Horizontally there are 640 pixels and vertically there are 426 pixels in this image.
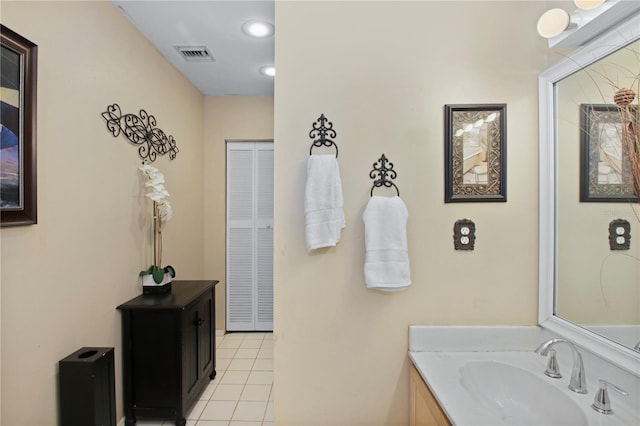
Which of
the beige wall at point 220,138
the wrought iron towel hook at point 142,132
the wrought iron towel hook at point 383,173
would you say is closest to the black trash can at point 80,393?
the wrought iron towel hook at point 142,132

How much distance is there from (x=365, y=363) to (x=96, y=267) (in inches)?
62.3

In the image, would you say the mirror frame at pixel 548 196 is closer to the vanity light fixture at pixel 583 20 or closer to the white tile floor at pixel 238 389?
the vanity light fixture at pixel 583 20

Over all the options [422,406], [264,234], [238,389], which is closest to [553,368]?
[422,406]

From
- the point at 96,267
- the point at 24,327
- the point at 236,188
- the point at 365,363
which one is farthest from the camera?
the point at 236,188

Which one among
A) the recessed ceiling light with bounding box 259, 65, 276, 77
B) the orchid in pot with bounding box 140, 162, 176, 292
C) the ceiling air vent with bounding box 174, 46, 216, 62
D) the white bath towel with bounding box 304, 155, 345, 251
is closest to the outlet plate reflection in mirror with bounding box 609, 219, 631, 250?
the white bath towel with bounding box 304, 155, 345, 251

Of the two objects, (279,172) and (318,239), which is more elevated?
(279,172)

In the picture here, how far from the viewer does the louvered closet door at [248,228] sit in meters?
3.25

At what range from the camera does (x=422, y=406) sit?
1236 millimetres

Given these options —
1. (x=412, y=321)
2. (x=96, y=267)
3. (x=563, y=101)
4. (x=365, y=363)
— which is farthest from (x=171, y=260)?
(x=563, y=101)

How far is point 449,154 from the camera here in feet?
4.56

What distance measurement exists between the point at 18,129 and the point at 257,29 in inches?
58.4

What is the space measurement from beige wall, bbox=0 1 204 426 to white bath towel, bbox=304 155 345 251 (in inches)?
47.7

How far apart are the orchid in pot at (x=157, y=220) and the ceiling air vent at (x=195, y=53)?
3.19 ft

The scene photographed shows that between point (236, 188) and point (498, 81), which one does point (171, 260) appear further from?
point (498, 81)
